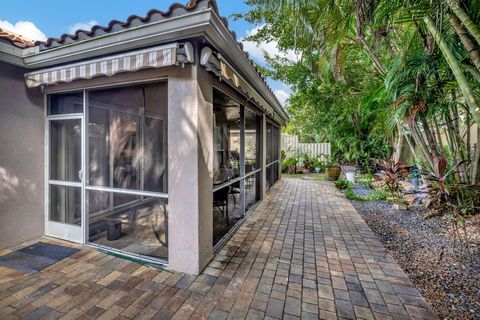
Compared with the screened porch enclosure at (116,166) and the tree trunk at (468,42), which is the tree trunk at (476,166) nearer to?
the tree trunk at (468,42)

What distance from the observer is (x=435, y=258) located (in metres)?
3.45

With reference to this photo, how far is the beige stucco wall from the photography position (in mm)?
3658

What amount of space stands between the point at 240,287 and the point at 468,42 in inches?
190

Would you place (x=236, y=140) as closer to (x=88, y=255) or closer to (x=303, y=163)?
(x=88, y=255)

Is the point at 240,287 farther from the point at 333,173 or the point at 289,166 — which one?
the point at 289,166

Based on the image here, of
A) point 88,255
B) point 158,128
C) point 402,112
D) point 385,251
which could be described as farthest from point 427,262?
point 88,255

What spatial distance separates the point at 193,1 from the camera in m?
2.55

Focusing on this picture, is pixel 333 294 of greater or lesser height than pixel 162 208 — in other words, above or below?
below

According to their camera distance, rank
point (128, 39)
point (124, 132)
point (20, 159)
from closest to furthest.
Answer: point (128, 39), point (20, 159), point (124, 132)

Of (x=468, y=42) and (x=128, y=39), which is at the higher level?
(x=468, y=42)

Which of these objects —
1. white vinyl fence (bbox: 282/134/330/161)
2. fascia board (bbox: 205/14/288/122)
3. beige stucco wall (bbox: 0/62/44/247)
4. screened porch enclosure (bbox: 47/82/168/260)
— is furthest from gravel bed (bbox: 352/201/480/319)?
white vinyl fence (bbox: 282/134/330/161)

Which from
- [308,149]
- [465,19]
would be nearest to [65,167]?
[465,19]

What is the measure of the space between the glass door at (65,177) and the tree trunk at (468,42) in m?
6.21

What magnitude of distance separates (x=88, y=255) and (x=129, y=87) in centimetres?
275
